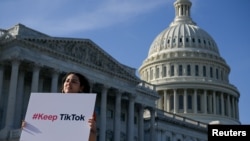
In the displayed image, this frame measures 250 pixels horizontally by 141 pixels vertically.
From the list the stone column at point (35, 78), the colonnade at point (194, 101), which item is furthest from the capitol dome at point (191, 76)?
the stone column at point (35, 78)

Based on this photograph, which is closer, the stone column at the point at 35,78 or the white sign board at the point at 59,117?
the white sign board at the point at 59,117

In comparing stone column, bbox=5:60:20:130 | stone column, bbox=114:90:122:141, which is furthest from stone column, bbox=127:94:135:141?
stone column, bbox=5:60:20:130

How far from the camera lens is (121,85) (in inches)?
2491

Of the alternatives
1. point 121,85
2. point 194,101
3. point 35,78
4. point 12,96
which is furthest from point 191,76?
point 12,96

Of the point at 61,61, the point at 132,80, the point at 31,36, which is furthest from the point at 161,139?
the point at 31,36

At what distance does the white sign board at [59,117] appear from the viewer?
21.1ft

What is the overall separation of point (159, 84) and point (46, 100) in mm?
105456

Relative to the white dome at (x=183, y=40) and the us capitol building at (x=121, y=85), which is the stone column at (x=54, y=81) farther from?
the white dome at (x=183, y=40)

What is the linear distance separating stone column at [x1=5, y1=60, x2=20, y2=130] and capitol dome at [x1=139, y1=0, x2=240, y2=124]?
64.4 m

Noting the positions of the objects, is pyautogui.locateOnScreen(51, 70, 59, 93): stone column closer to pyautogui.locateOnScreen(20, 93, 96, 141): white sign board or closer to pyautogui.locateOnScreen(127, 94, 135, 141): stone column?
pyautogui.locateOnScreen(127, 94, 135, 141): stone column

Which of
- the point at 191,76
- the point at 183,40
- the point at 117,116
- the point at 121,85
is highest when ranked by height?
the point at 183,40

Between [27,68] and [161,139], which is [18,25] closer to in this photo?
[27,68]

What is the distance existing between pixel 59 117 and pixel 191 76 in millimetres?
108485

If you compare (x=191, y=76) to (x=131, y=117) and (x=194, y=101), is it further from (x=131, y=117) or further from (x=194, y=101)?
(x=131, y=117)
